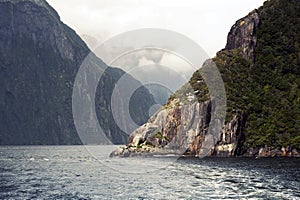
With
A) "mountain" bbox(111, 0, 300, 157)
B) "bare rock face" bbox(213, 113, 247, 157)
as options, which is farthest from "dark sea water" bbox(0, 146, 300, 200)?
"mountain" bbox(111, 0, 300, 157)

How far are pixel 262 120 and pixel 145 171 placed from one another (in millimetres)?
99780

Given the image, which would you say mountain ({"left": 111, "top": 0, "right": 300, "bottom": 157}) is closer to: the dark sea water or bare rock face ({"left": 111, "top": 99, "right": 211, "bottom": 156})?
bare rock face ({"left": 111, "top": 99, "right": 211, "bottom": 156})

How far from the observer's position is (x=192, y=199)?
5988 cm

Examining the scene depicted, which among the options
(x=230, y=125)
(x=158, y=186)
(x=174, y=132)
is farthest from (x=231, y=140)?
(x=158, y=186)

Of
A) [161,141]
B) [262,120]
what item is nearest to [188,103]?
[161,141]

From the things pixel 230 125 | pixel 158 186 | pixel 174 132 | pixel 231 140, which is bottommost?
pixel 158 186

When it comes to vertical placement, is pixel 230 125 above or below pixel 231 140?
above

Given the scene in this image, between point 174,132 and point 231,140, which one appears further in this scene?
point 174,132

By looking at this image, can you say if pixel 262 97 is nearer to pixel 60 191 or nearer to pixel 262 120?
pixel 262 120

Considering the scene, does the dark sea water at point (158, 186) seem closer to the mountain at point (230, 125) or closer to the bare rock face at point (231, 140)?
the bare rock face at point (231, 140)

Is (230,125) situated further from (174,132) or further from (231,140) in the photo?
(174,132)

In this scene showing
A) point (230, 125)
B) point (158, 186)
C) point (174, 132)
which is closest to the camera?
point (158, 186)

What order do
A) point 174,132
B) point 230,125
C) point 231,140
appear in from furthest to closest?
point 174,132 → point 230,125 → point 231,140

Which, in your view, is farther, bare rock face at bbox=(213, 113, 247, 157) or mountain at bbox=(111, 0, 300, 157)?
mountain at bbox=(111, 0, 300, 157)
